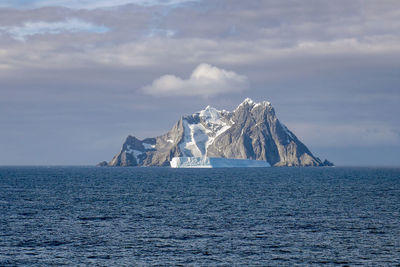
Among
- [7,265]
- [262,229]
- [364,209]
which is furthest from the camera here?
[364,209]

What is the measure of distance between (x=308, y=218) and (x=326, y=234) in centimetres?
1325

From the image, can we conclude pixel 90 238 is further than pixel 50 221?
No

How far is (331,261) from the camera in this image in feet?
139

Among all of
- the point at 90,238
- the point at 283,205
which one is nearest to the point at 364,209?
the point at 283,205

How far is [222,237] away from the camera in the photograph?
174 ft

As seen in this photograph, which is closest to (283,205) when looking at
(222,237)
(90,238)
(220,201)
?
(220,201)

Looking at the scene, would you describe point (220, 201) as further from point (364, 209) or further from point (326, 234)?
point (326, 234)

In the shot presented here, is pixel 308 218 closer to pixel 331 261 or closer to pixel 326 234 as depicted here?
pixel 326 234

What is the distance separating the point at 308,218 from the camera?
6794cm

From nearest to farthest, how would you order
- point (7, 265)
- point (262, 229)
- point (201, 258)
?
point (7, 265) → point (201, 258) → point (262, 229)

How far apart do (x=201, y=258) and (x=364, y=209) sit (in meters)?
42.6

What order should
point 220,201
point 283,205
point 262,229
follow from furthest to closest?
point 220,201 → point 283,205 → point 262,229

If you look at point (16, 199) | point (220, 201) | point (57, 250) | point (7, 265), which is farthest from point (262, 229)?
point (16, 199)

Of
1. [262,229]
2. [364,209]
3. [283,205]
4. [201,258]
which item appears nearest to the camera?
[201,258]
